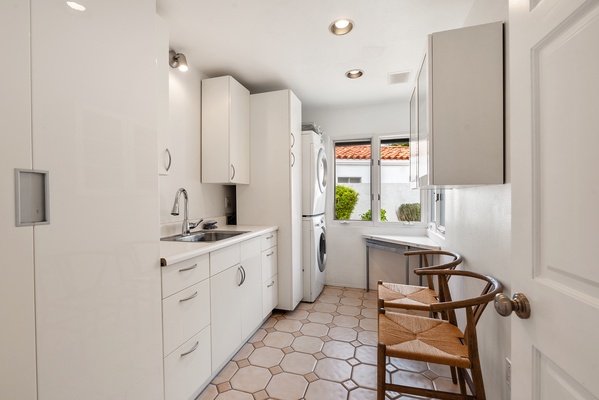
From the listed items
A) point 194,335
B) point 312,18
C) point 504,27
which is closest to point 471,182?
point 504,27

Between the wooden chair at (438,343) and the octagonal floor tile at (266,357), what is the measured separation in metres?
0.91

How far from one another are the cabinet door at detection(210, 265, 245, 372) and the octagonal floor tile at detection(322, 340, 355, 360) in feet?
2.31

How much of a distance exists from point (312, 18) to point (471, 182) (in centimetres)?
146

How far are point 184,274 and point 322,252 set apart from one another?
2.18m

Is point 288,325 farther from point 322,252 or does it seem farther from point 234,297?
point 322,252

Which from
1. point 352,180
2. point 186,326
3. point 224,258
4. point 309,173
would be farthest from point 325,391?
point 352,180

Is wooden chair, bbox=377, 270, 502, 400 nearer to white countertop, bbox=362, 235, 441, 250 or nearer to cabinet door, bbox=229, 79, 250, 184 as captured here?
white countertop, bbox=362, 235, 441, 250

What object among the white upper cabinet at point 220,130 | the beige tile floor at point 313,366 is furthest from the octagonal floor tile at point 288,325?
the white upper cabinet at point 220,130

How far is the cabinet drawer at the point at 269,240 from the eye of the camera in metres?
2.48

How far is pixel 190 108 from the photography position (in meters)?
2.37

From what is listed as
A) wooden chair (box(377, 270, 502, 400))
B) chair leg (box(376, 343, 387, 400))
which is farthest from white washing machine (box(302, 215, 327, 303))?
chair leg (box(376, 343, 387, 400))

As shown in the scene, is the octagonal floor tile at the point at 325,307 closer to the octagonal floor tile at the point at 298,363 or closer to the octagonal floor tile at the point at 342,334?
the octagonal floor tile at the point at 342,334

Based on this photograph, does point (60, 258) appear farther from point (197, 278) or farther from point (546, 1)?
point (546, 1)

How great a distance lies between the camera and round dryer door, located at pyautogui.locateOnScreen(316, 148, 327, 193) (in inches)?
124
